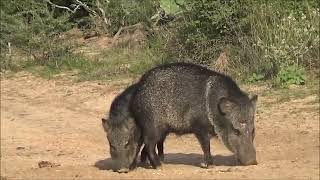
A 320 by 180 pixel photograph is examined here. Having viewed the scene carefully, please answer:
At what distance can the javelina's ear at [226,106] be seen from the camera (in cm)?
720

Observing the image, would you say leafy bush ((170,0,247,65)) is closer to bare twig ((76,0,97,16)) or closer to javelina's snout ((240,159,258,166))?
bare twig ((76,0,97,16))

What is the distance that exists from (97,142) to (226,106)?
2865 mm

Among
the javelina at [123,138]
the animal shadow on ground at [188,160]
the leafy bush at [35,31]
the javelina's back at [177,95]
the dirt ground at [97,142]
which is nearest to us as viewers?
the dirt ground at [97,142]

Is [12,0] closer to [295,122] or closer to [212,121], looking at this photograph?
[295,122]

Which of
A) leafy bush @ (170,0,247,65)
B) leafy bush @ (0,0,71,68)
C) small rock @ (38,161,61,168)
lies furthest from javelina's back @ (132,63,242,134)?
leafy bush @ (0,0,71,68)

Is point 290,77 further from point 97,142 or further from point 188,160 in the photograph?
point 188,160

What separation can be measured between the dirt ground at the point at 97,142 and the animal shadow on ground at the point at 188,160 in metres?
0.01

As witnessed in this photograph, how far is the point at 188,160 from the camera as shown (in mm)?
8055

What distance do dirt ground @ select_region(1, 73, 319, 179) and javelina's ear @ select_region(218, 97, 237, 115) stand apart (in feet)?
1.95

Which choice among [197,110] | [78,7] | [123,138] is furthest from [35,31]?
[197,110]

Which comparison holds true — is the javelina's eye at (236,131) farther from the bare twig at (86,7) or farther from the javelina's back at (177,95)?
the bare twig at (86,7)

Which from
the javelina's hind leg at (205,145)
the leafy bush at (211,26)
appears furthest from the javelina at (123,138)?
the leafy bush at (211,26)

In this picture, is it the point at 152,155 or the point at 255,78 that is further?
the point at 255,78

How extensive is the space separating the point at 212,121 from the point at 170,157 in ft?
4.13
